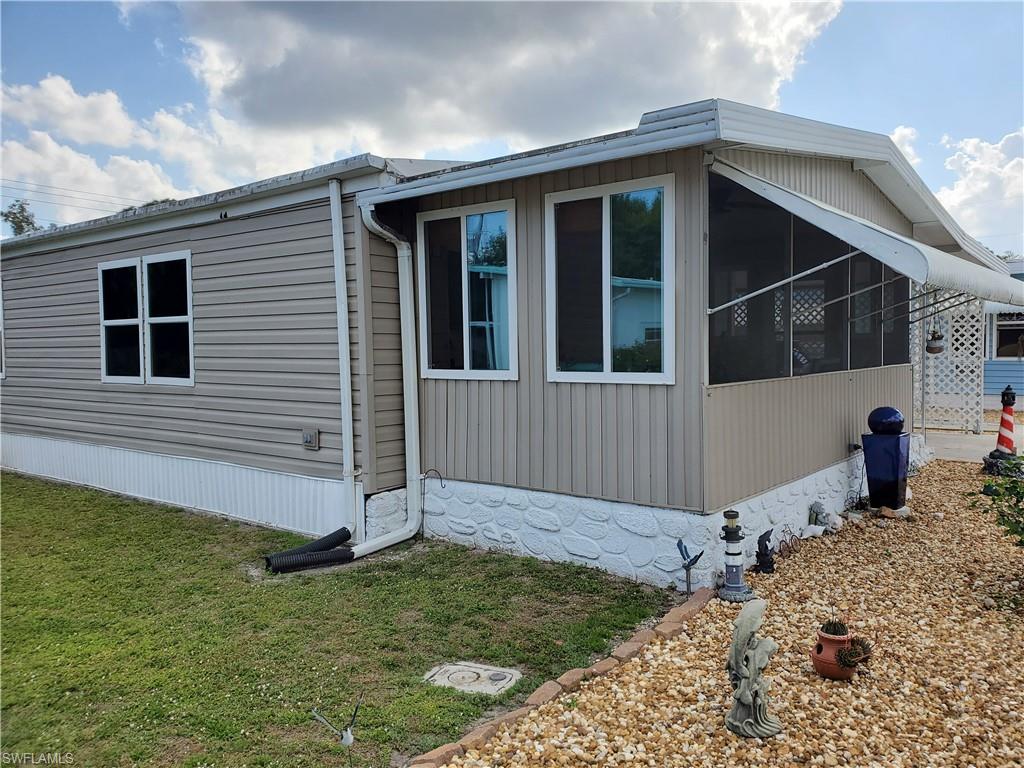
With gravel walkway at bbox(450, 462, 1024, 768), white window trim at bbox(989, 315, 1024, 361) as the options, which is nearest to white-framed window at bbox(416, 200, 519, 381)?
gravel walkway at bbox(450, 462, 1024, 768)

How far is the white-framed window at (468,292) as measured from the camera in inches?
205

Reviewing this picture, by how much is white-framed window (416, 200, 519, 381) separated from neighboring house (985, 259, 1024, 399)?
14.1m

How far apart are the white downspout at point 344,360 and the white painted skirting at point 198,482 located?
10cm

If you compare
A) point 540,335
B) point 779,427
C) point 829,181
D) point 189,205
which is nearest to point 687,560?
point 779,427

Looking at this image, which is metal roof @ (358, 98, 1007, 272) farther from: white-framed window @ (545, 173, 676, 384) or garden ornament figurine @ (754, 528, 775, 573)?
garden ornament figurine @ (754, 528, 775, 573)

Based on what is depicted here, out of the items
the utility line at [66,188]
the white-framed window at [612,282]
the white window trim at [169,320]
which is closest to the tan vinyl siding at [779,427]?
the white-framed window at [612,282]

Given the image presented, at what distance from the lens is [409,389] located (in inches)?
228

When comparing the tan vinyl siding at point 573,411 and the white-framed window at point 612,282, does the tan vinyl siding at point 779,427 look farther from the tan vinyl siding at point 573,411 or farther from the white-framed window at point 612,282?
the white-framed window at point 612,282

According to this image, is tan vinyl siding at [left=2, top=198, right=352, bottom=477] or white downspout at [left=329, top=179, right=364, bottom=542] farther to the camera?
tan vinyl siding at [left=2, top=198, right=352, bottom=477]

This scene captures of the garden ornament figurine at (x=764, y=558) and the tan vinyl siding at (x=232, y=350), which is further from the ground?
the tan vinyl siding at (x=232, y=350)

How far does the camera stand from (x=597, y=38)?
7.70 meters

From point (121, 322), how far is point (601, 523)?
6034 mm

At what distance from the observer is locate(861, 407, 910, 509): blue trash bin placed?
617 cm

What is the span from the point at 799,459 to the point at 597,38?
5.10 m
